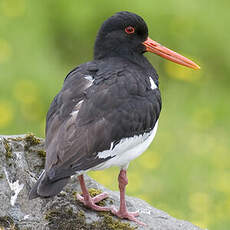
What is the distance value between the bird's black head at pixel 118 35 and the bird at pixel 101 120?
0.04 feet

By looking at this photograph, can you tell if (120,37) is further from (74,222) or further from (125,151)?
(74,222)

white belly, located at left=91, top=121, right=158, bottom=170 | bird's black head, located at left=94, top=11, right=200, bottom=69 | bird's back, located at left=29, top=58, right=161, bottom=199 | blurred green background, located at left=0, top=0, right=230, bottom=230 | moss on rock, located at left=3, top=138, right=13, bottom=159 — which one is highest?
bird's black head, located at left=94, top=11, right=200, bottom=69

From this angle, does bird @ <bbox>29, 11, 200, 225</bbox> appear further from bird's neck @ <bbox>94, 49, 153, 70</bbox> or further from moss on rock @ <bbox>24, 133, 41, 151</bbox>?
moss on rock @ <bbox>24, 133, 41, 151</bbox>

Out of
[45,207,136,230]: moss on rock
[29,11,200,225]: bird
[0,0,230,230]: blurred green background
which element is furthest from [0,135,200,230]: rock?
[0,0,230,230]: blurred green background

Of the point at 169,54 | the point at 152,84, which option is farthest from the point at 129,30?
the point at 152,84

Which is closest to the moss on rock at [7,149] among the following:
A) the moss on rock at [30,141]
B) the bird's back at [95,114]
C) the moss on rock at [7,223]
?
the moss on rock at [30,141]

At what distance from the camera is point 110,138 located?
581 centimetres

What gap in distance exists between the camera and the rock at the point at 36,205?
18.7ft

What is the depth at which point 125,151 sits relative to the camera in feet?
19.7

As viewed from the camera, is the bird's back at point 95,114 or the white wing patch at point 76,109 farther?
the white wing patch at point 76,109

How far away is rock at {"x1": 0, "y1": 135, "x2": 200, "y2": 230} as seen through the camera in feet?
18.7

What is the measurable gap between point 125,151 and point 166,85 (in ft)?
23.3

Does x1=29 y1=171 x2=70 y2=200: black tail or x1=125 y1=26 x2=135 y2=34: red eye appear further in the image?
x1=125 y1=26 x2=135 y2=34: red eye

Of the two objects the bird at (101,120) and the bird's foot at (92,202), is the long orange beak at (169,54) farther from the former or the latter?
the bird's foot at (92,202)
